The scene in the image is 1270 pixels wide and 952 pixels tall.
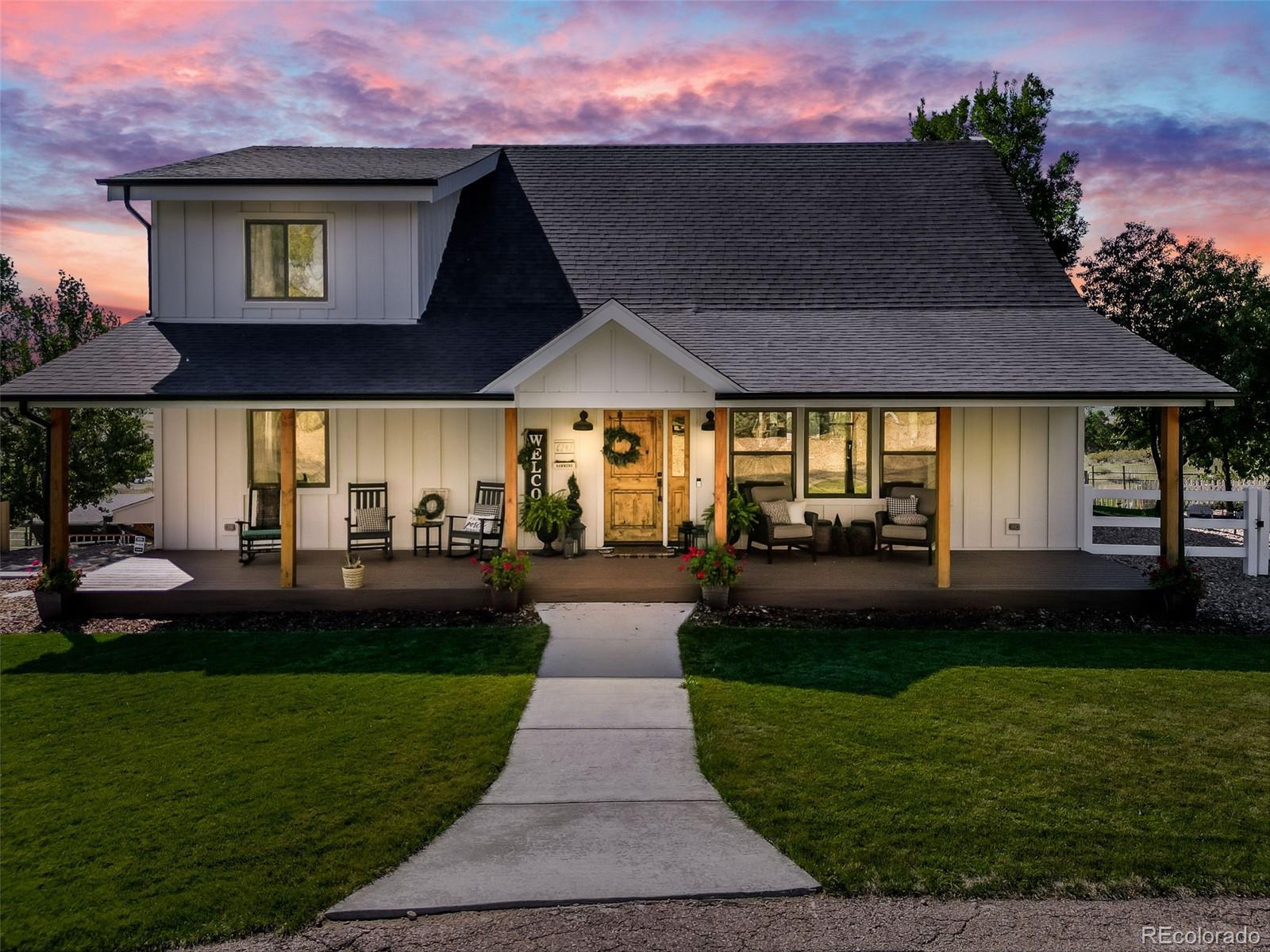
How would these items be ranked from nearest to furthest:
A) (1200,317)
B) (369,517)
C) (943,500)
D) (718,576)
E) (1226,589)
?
(718,576) → (943,500) → (1226,589) → (369,517) → (1200,317)

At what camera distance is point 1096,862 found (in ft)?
14.7

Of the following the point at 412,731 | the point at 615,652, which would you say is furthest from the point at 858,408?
the point at 412,731

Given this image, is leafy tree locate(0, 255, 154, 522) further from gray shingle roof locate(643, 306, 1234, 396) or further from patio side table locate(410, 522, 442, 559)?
gray shingle roof locate(643, 306, 1234, 396)

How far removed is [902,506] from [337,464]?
28.3ft

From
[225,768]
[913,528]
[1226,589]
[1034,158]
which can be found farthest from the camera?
[1034,158]

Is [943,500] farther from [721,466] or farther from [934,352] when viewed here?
[721,466]

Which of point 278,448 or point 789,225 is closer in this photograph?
point 278,448

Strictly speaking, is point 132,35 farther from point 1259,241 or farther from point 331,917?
point 1259,241

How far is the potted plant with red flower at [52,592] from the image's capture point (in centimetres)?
1012

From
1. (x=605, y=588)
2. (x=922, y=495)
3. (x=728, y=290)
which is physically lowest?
(x=605, y=588)

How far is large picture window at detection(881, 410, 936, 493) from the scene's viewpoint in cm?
1312

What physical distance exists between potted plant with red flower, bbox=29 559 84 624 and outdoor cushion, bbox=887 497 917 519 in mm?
10982

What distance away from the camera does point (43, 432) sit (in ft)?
53.3

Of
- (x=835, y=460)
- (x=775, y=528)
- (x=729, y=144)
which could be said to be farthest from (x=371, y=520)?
(x=729, y=144)
